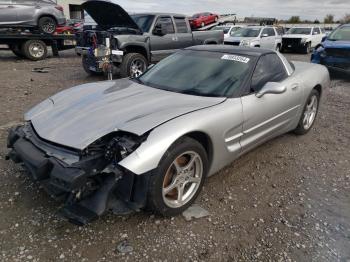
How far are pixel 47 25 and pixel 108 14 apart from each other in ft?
15.5

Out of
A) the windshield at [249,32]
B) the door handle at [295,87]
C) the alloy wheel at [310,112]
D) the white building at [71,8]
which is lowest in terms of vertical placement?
the white building at [71,8]

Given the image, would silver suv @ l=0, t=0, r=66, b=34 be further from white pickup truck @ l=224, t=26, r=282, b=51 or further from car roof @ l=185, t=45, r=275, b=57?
car roof @ l=185, t=45, r=275, b=57

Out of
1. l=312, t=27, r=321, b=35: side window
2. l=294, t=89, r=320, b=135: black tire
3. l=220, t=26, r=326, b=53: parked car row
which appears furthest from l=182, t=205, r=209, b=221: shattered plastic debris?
l=312, t=27, r=321, b=35: side window

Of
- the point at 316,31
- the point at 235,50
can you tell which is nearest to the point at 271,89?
the point at 235,50

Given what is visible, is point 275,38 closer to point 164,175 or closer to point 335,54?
point 335,54

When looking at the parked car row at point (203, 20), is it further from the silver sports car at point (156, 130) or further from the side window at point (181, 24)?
the silver sports car at point (156, 130)

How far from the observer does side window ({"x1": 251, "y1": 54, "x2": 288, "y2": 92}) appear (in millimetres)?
3581

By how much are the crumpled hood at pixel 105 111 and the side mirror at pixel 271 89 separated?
0.52m

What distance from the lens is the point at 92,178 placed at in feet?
7.86

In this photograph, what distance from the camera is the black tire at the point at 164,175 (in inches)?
97.8

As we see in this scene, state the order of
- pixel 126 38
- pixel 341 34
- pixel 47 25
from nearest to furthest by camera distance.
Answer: pixel 126 38 → pixel 341 34 → pixel 47 25

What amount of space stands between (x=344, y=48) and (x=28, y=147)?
930cm

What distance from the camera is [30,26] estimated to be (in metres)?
11.4

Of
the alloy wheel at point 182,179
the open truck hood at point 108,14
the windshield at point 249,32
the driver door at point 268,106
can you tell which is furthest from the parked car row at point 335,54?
the alloy wheel at point 182,179
